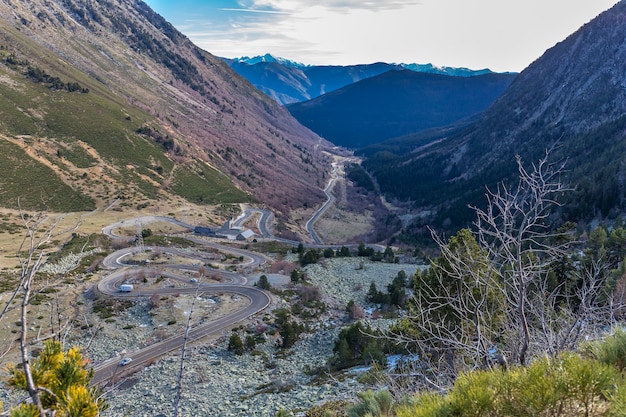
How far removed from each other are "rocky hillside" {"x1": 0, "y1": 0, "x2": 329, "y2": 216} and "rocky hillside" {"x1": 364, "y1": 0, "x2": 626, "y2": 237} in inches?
1633

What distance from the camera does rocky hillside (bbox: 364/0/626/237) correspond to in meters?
80.9

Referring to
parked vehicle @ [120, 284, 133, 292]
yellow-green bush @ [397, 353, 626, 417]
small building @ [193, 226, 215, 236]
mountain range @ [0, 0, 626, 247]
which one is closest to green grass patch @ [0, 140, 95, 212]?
mountain range @ [0, 0, 626, 247]

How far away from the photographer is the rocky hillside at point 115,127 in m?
80.2

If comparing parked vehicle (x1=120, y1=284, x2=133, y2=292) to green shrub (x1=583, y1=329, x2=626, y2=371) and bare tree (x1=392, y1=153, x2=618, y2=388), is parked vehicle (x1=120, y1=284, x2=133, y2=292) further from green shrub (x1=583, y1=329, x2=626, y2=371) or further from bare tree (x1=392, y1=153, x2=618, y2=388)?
green shrub (x1=583, y1=329, x2=626, y2=371)

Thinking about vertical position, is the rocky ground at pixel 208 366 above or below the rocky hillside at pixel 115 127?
below

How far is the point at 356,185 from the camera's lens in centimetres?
16438

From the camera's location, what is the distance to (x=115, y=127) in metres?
101

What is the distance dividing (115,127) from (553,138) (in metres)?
127

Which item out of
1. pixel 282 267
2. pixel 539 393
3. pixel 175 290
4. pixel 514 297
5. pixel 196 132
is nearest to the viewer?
pixel 539 393

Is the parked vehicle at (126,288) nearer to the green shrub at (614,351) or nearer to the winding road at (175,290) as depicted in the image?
the winding road at (175,290)

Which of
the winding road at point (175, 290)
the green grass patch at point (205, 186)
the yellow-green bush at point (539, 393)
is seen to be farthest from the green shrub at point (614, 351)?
the green grass patch at point (205, 186)

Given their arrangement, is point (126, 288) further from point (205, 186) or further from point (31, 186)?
point (205, 186)

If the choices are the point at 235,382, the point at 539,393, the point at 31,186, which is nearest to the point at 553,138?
the point at 235,382

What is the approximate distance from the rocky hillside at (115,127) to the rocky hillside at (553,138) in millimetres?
41483
